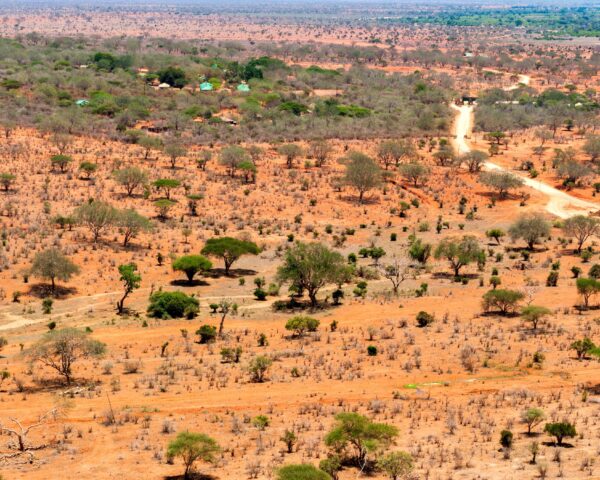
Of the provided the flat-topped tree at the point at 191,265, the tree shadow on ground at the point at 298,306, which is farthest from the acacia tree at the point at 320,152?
the tree shadow on ground at the point at 298,306

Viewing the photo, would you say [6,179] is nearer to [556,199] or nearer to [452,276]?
[452,276]

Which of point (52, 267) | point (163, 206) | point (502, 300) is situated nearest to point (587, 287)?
point (502, 300)

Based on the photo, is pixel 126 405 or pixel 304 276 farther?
pixel 304 276

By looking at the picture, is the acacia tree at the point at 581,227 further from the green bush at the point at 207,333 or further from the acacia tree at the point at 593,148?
the green bush at the point at 207,333

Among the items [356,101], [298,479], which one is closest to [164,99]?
[356,101]

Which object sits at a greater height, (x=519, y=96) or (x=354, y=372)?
(x=519, y=96)

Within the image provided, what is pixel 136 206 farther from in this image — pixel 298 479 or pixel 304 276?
pixel 298 479
